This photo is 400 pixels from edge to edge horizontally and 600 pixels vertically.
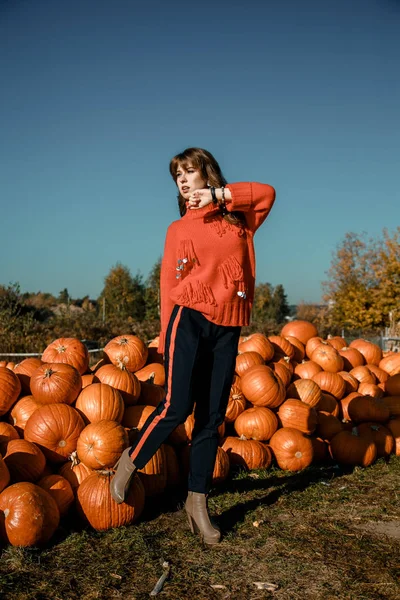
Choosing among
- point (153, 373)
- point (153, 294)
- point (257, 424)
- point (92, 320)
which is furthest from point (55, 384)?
point (153, 294)

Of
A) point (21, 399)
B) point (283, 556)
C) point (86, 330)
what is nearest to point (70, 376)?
point (21, 399)

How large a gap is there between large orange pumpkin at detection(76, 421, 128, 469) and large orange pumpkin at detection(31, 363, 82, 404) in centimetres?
42

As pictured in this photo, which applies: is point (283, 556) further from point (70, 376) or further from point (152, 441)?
point (70, 376)

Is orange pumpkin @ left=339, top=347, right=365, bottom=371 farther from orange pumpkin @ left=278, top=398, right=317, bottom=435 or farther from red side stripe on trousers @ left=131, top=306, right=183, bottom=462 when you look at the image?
red side stripe on trousers @ left=131, top=306, right=183, bottom=462

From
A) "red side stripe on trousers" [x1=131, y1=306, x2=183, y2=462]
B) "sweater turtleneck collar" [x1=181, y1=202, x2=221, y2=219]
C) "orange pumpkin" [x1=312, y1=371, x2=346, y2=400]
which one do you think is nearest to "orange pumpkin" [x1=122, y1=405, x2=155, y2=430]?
"red side stripe on trousers" [x1=131, y1=306, x2=183, y2=462]

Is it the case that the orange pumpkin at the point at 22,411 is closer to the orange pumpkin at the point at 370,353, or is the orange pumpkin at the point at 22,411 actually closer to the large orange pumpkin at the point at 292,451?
the large orange pumpkin at the point at 292,451

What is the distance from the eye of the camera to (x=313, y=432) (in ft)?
15.9

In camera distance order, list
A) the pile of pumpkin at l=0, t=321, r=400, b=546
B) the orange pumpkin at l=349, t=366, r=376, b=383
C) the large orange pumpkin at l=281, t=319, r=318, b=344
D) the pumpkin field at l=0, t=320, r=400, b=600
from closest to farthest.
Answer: the pumpkin field at l=0, t=320, r=400, b=600 → the pile of pumpkin at l=0, t=321, r=400, b=546 → the orange pumpkin at l=349, t=366, r=376, b=383 → the large orange pumpkin at l=281, t=319, r=318, b=344

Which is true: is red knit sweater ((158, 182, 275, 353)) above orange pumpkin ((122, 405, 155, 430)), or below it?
above

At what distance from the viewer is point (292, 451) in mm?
4434

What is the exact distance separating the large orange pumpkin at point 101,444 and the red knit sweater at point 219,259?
0.78 metres

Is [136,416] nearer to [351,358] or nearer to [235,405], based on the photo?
[235,405]

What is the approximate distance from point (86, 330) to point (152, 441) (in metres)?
10.1

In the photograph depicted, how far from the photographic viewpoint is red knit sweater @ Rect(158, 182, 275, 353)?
2.83m
